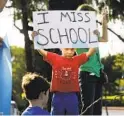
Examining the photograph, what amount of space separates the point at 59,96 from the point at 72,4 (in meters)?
5.60

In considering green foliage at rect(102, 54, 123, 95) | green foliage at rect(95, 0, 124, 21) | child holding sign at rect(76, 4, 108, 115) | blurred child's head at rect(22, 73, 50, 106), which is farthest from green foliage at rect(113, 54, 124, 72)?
blurred child's head at rect(22, 73, 50, 106)

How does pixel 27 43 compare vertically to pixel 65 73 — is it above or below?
below

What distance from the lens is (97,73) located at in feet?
19.9

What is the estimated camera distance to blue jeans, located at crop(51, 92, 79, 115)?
18.5ft

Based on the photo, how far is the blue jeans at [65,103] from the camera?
563cm

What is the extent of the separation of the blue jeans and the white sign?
47 cm

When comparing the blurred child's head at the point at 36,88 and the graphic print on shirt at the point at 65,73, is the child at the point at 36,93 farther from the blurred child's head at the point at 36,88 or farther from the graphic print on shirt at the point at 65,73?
the graphic print on shirt at the point at 65,73

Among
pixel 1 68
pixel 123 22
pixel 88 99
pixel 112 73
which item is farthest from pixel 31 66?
pixel 112 73

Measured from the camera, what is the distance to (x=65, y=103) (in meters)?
5.63

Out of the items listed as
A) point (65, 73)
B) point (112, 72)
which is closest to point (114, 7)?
point (65, 73)

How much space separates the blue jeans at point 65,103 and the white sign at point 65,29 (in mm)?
474

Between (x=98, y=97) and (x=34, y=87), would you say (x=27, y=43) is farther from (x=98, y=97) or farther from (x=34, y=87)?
(x=34, y=87)

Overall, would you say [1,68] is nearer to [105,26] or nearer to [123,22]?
[105,26]

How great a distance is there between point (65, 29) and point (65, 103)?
72 centimetres
